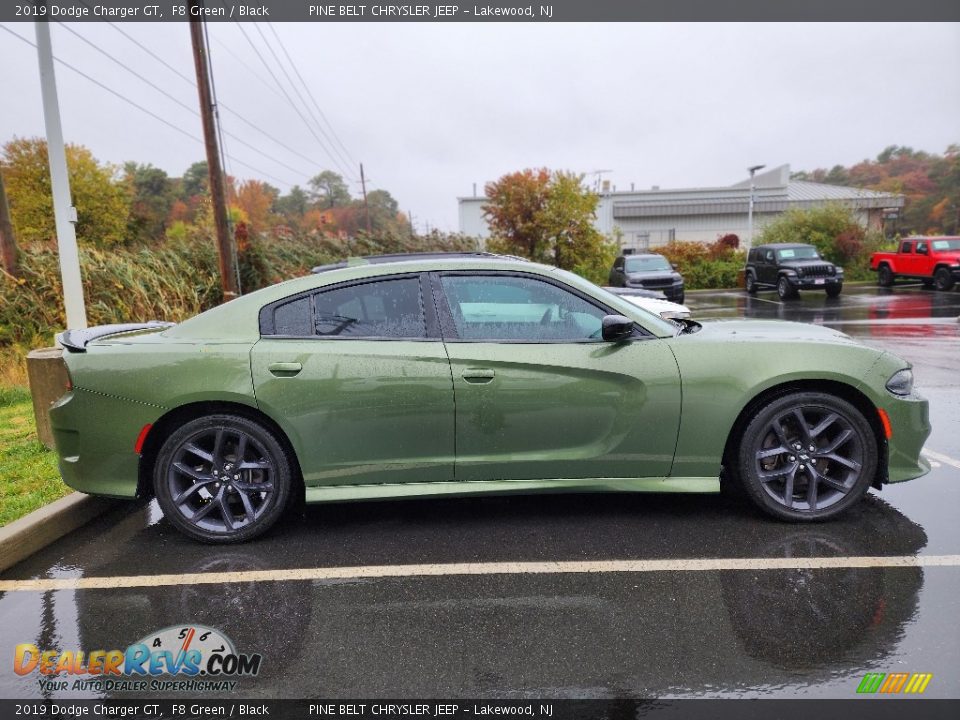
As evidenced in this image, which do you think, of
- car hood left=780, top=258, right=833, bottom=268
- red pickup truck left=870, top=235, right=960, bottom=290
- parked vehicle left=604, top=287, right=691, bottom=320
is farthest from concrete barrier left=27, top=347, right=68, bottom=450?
red pickup truck left=870, top=235, right=960, bottom=290

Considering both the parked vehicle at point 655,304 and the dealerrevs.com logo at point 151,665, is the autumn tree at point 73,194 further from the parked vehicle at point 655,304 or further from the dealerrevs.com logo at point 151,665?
the dealerrevs.com logo at point 151,665

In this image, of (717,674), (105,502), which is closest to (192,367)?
(105,502)

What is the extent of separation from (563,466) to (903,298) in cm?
2216

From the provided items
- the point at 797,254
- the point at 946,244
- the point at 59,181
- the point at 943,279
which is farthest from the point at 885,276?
the point at 59,181

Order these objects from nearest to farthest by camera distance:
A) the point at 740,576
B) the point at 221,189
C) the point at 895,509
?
the point at 740,576 < the point at 895,509 < the point at 221,189

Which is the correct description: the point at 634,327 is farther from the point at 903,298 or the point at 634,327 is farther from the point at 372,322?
the point at 903,298

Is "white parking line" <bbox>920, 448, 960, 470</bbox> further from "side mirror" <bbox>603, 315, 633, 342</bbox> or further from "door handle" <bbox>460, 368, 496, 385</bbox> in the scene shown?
"door handle" <bbox>460, 368, 496, 385</bbox>

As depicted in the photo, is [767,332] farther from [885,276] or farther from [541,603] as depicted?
[885,276]

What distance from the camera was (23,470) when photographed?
4949 millimetres

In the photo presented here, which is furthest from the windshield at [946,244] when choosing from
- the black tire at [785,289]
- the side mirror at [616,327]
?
the side mirror at [616,327]

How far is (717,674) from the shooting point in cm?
250

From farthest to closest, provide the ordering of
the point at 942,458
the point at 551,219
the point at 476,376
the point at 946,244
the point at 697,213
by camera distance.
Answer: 1. the point at 697,213
2. the point at 551,219
3. the point at 946,244
4. the point at 942,458
5. the point at 476,376

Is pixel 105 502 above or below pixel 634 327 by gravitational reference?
below

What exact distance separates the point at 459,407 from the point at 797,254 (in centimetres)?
2273
